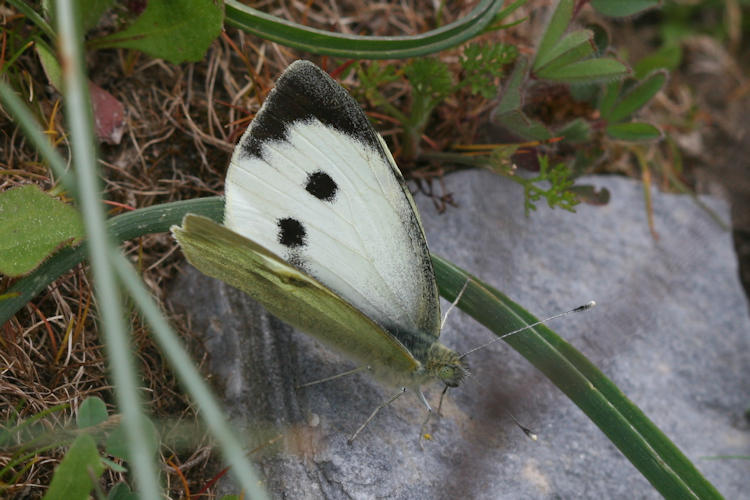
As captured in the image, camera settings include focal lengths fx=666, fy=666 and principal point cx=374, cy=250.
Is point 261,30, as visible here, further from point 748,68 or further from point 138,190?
point 748,68

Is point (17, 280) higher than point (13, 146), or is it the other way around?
point (13, 146)

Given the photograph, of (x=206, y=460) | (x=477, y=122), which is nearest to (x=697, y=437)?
(x=477, y=122)

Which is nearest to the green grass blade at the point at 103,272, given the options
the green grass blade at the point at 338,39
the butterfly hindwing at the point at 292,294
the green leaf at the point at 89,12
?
the butterfly hindwing at the point at 292,294

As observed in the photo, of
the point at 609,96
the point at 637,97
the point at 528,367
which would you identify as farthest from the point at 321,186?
the point at 637,97

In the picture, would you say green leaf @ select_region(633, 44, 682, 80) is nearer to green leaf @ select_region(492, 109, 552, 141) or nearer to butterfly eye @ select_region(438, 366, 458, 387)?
green leaf @ select_region(492, 109, 552, 141)

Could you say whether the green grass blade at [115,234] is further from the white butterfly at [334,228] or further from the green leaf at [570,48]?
the green leaf at [570,48]

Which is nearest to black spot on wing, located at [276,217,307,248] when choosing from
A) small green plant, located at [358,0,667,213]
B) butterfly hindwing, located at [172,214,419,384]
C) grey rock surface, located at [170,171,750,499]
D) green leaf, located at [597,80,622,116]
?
butterfly hindwing, located at [172,214,419,384]
